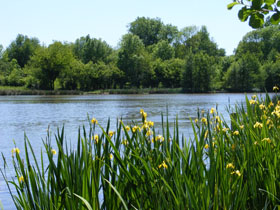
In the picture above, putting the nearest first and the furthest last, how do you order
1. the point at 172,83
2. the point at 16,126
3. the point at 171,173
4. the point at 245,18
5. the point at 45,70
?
the point at 171,173 → the point at 245,18 → the point at 16,126 → the point at 45,70 → the point at 172,83

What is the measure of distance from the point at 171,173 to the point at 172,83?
9649 centimetres

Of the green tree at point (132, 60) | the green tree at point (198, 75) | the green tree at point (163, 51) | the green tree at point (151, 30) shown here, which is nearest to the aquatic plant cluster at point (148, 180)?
the green tree at point (198, 75)

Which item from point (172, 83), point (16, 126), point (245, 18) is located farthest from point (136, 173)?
point (172, 83)

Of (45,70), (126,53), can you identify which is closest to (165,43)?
(126,53)

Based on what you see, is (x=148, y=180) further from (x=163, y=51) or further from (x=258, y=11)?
(x=163, y=51)

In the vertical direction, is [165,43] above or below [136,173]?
above

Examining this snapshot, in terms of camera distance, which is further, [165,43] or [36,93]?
[165,43]

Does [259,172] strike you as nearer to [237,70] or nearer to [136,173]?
[136,173]

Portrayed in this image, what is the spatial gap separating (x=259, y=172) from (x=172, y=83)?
95.8m

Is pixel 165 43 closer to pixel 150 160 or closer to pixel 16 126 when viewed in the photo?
pixel 16 126

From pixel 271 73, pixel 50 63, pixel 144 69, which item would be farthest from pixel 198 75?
pixel 50 63

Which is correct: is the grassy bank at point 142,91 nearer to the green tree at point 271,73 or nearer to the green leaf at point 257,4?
the green tree at point 271,73

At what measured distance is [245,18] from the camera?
3.70 meters

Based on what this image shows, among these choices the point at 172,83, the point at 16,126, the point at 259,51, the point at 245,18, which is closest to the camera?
the point at 245,18
